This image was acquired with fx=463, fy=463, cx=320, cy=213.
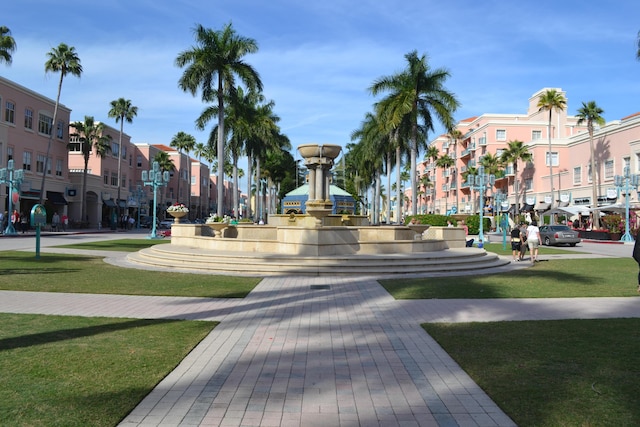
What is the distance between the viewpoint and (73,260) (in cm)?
1738

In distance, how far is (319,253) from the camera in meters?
15.6

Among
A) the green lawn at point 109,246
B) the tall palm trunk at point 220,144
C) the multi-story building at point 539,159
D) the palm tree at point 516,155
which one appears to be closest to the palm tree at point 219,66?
the tall palm trunk at point 220,144

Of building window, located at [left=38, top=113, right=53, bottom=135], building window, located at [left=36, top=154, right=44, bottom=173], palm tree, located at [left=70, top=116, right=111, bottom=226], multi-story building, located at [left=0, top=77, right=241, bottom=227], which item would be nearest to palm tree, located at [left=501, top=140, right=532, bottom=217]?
multi-story building, located at [left=0, top=77, right=241, bottom=227]

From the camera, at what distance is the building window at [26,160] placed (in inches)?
1720

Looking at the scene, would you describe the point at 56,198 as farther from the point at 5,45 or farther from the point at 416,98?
the point at 416,98

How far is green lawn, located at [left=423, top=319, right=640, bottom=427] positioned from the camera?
408cm

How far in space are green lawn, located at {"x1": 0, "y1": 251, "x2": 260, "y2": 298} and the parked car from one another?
2449cm

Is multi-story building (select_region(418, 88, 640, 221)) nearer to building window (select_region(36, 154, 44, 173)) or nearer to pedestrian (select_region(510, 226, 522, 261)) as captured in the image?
pedestrian (select_region(510, 226, 522, 261))

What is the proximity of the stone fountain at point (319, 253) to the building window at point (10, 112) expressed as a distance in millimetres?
30943

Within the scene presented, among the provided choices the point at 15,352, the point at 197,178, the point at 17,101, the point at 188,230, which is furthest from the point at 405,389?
the point at 197,178

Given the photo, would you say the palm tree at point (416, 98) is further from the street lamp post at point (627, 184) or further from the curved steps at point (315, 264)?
the curved steps at point (315, 264)

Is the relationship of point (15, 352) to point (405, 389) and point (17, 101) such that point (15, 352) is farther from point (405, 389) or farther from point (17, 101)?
point (17, 101)

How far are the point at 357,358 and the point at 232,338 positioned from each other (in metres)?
1.97

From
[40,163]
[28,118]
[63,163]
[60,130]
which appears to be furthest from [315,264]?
[60,130]
